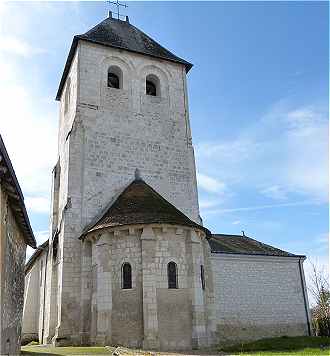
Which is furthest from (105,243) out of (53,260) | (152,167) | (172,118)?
(172,118)

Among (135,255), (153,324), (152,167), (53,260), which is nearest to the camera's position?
(153,324)

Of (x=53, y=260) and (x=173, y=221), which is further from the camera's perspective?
(x=53, y=260)

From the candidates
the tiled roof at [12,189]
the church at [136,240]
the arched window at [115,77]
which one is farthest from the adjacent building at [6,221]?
the arched window at [115,77]

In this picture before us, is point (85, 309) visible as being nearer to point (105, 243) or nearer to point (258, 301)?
point (105, 243)

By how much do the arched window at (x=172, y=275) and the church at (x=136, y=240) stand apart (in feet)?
0.12

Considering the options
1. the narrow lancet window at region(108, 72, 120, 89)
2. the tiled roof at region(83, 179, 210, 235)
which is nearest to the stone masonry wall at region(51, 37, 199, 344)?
the narrow lancet window at region(108, 72, 120, 89)

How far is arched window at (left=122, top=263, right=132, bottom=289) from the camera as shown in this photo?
14617 mm

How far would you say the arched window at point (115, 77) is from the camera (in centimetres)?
2129

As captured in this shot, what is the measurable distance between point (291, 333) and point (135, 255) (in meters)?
11.3

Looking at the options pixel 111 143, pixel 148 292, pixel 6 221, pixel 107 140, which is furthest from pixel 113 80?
pixel 6 221

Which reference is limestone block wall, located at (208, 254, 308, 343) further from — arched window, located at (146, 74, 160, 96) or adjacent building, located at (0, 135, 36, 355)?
adjacent building, located at (0, 135, 36, 355)

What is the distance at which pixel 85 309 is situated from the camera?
15.5 m

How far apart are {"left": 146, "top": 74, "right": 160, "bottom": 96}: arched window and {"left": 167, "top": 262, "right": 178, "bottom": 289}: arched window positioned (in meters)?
10.3

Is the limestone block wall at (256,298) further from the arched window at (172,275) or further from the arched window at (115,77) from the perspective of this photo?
the arched window at (115,77)
